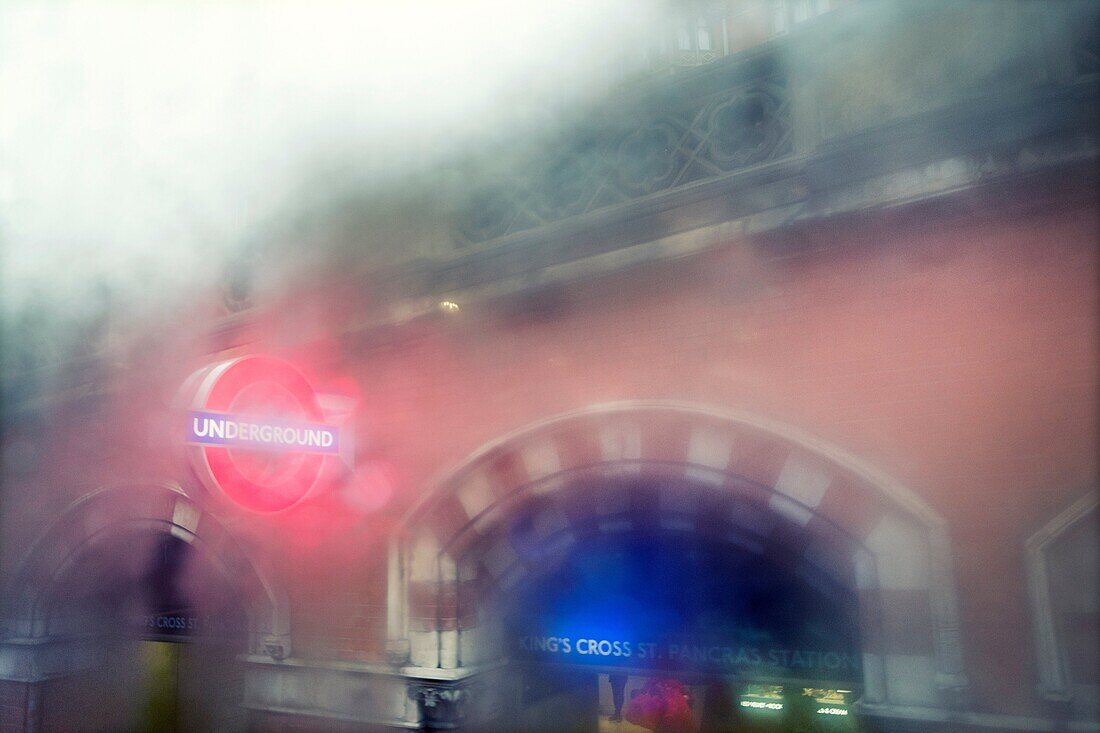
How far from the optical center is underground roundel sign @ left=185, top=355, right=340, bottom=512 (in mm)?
Answer: 3180

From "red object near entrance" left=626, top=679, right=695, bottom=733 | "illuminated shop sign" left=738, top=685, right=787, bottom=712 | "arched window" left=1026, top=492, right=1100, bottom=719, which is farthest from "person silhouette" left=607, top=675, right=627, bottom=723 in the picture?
"arched window" left=1026, top=492, right=1100, bottom=719

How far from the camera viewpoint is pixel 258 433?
3.25 metres

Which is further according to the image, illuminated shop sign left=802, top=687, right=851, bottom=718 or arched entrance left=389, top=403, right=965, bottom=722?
illuminated shop sign left=802, top=687, right=851, bottom=718

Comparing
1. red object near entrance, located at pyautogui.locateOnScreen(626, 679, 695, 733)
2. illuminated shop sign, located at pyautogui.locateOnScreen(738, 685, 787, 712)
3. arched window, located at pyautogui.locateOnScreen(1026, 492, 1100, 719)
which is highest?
arched window, located at pyautogui.locateOnScreen(1026, 492, 1100, 719)

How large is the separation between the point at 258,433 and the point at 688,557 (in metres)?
1.93

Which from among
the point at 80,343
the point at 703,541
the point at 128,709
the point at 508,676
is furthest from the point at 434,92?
the point at 128,709

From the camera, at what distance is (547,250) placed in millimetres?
3361

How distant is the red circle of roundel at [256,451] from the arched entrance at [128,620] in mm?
1114

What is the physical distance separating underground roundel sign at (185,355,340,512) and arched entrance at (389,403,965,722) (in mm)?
557

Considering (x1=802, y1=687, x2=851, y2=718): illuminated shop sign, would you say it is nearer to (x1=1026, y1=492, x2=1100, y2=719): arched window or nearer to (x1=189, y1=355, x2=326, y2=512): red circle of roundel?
(x1=1026, y1=492, x2=1100, y2=719): arched window

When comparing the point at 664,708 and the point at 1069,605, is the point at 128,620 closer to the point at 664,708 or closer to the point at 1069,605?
the point at 664,708

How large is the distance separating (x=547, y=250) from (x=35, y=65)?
243 cm

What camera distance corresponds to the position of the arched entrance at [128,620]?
14.9ft

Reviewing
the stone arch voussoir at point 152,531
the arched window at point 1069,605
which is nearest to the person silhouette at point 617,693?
the stone arch voussoir at point 152,531
